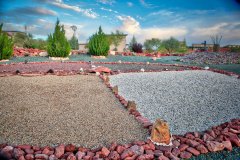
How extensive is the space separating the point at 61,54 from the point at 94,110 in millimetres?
11883

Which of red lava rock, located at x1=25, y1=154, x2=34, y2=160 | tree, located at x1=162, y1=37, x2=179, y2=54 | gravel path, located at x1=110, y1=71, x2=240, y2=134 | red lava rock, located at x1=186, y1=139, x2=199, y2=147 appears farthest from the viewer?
tree, located at x1=162, y1=37, x2=179, y2=54

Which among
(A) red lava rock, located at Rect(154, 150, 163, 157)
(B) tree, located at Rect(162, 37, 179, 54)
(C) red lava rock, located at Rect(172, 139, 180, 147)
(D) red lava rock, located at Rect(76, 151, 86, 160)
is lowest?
(A) red lava rock, located at Rect(154, 150, 163, 157)

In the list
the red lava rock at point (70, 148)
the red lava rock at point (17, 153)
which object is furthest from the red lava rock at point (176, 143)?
the red lava rock at point (17, 153)

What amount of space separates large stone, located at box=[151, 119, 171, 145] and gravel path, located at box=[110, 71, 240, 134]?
0.76m

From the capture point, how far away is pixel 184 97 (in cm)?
637

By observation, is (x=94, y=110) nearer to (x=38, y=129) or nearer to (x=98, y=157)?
(x=38, y=129)

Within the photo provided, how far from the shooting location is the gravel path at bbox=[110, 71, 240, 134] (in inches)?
191

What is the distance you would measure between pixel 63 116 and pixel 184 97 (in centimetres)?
351

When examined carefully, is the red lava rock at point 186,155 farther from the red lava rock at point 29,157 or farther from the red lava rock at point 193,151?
the red lava rock at point 29,157

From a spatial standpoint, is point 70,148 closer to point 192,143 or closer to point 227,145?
point 192,143

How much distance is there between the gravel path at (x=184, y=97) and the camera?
4.86m

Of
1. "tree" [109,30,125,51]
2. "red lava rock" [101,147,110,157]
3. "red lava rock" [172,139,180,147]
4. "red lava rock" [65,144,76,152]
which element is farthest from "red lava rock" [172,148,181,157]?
"tree" [109,30,125,51]

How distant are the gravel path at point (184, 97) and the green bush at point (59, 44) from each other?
8.11m

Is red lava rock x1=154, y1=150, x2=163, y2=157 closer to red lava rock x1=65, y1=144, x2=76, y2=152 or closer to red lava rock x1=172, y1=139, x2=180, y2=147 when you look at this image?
red lava rock x1=172, y1=139, x2=180, y2=147
